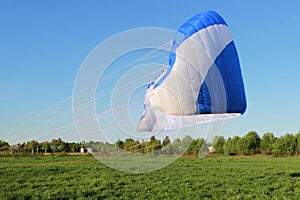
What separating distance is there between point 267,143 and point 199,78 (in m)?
52.3

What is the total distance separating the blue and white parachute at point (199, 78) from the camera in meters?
8.30

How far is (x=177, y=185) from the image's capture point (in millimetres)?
12992

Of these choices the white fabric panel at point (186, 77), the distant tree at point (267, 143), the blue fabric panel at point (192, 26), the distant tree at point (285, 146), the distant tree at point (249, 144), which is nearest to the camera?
the white fabric panel at point (186, 77)

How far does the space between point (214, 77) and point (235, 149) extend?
173ft

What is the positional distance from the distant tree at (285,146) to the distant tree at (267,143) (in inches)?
41.8

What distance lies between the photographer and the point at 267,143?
189 feet

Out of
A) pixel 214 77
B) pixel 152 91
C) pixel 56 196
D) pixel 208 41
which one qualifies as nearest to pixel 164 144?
pixel 152 91

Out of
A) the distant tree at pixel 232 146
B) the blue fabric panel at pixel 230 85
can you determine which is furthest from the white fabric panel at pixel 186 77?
the distant tree at pixel 232 146

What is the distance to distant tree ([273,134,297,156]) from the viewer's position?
55781 mm

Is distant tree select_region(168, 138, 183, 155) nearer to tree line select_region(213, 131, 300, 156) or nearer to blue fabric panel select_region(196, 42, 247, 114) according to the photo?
blue fabric panel select_region(196, 42, 247, 114)

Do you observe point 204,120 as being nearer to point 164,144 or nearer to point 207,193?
point 164,144

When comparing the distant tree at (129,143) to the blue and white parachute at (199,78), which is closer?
the blue and white parachute at (199,78)

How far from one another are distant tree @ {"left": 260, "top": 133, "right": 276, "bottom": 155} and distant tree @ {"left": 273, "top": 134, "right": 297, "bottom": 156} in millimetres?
1062

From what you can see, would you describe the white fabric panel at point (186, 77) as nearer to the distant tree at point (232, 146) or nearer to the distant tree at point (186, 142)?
the distant tree at point (186, 142)
